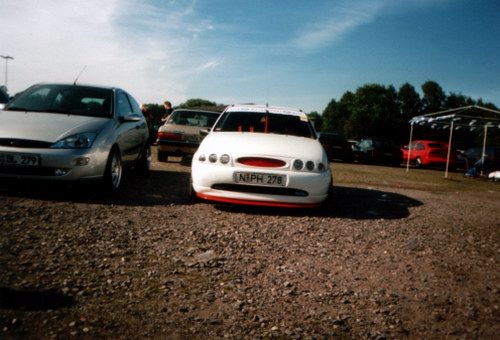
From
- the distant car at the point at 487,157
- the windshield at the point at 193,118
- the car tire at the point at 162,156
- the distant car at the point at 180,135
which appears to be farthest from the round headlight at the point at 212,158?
the distant car at the point at 487,157

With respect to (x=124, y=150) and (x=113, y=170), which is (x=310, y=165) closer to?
(x=113, y=170)

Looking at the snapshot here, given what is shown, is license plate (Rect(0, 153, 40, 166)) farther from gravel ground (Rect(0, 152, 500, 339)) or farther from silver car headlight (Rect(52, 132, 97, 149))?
gravel ground (Rect(0, 152, 500, 339))

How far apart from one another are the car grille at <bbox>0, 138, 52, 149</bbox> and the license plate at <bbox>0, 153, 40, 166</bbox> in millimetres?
129

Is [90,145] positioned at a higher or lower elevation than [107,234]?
higher

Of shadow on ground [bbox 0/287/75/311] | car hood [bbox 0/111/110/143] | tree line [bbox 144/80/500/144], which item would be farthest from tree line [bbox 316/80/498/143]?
shadow on ground [bbox 0/287/75/311]

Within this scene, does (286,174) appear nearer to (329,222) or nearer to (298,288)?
(329,222)

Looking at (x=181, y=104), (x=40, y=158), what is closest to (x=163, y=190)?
(x=40, y=158)

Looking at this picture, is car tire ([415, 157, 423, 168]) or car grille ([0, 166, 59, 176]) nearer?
car grille ([0, 166, 59, 176])

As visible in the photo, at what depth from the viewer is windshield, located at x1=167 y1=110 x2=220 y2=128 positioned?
33.9 feet

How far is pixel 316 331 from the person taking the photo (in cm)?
211

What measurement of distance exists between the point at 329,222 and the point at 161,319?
2.83 m

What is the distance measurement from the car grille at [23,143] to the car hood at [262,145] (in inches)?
74.5

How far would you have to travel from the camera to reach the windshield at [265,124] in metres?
6.02

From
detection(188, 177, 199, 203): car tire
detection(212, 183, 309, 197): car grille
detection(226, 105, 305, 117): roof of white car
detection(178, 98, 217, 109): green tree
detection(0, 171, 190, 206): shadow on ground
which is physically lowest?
detection(0, 171, 190, 206): shadow on ground
